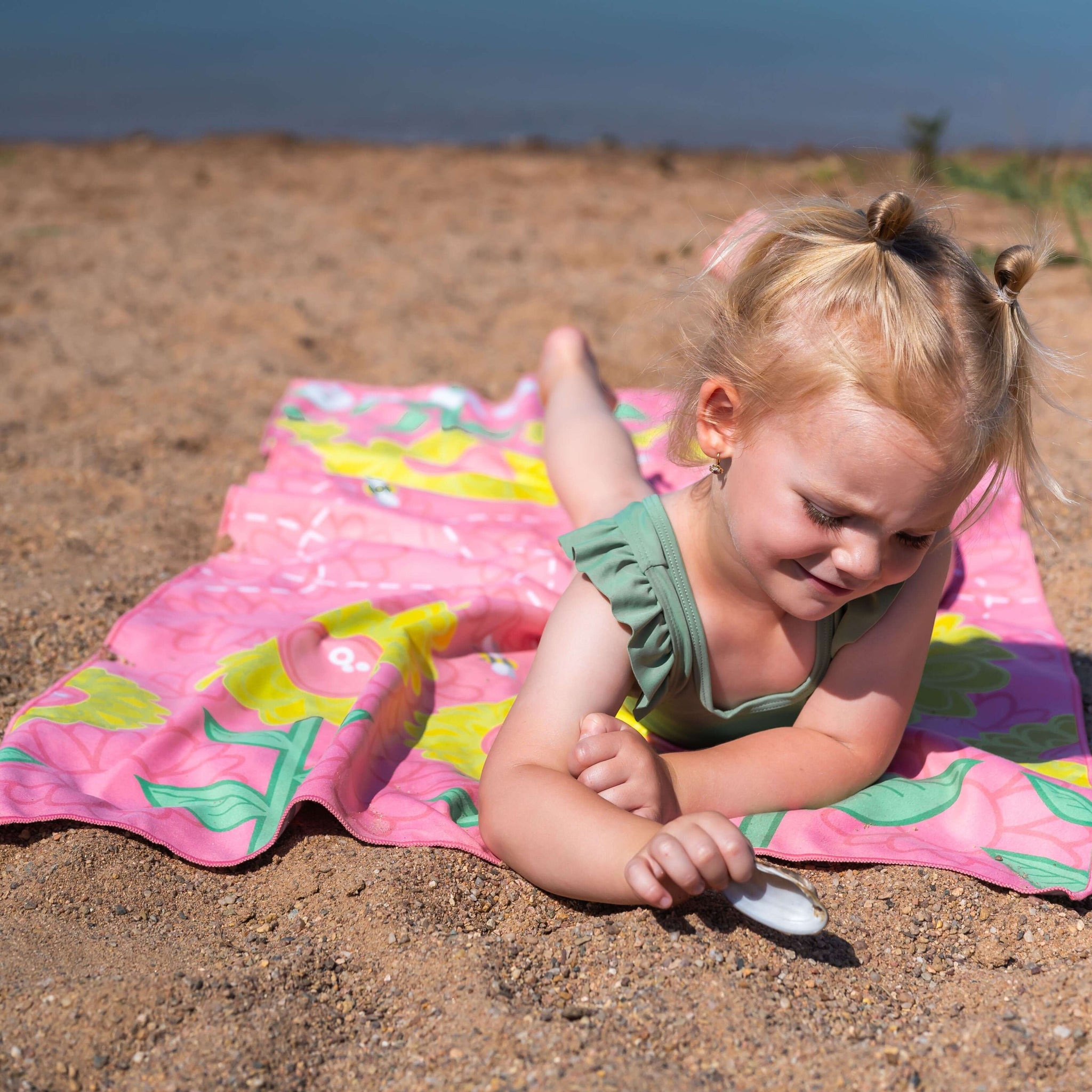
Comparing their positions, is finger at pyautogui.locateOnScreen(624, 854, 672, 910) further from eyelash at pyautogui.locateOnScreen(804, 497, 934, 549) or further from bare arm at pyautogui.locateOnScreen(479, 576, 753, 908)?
eyelash at pyautogui.locateOnScreen(804, 497, 934, 549)

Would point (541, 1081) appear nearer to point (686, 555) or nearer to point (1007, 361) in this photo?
point (686, 555)

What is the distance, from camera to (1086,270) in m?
5.03

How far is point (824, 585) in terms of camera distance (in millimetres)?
1596

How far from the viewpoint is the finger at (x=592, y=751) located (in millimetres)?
1653

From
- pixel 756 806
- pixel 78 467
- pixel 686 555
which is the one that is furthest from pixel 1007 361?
pixel 78 467

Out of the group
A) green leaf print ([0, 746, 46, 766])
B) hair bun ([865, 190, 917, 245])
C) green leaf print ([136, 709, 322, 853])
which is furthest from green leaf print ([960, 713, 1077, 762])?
green leaf print ([0, 746, 46, 766])

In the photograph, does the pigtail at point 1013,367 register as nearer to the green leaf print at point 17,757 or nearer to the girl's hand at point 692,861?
the girl's hand at point 692,861

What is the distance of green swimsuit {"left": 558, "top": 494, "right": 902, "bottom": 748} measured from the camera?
5.81 ft

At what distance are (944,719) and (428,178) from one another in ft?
19.9

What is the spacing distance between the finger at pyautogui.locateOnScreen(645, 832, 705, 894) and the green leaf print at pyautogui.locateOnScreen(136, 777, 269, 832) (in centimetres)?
73

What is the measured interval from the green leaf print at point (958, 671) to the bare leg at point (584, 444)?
0.73 meters

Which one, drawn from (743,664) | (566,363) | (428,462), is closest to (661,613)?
(743,664)

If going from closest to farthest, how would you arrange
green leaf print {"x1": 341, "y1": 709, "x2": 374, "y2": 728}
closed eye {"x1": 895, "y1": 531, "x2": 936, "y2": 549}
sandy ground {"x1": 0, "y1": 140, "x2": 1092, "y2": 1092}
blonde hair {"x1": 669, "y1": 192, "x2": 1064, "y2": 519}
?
sandy ground {"x1": 0, "y1": 140, "x2": 1092, "y2": 1092} < blonde hair {"x1": 669, "y1": 192, "x2": 1064, "y2": 519} < closed eye {"x1": 895, "y1": 531, "x2": 936, "y2": 549} < green leaf print {"x1": 341, "y1": 709, "x2": 374, "y2": 728}

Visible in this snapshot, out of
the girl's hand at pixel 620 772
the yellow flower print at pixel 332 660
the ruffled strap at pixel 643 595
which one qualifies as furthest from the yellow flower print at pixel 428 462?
the girl's hand at pixel 620 772
